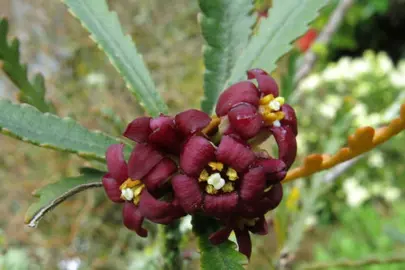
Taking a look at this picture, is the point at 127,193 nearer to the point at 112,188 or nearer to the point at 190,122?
the point at 112,188

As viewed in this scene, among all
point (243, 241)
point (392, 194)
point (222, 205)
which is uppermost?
point (222, 205)

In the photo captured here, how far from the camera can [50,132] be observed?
2.93 feet

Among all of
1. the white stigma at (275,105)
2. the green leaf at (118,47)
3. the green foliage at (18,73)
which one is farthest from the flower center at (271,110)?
the green foliage at (18,73)

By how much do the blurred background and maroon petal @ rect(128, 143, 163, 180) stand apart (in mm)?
974

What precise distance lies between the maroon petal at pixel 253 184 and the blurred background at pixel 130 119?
95cm

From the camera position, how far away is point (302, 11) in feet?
3.35

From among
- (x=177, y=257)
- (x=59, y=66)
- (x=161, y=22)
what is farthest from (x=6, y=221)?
(x=177, y=257)

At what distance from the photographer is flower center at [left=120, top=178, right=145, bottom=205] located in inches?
32.8

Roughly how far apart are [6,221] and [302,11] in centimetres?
309

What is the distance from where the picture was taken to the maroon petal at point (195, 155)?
783 millimetres

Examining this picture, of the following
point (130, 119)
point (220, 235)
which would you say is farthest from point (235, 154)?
point (130, 119)

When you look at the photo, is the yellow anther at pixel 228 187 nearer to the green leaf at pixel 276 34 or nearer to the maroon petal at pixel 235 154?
the maroon petal at pixel 235 154

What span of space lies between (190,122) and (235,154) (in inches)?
3.3

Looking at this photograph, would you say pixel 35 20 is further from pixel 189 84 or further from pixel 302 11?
pixel 302 11
